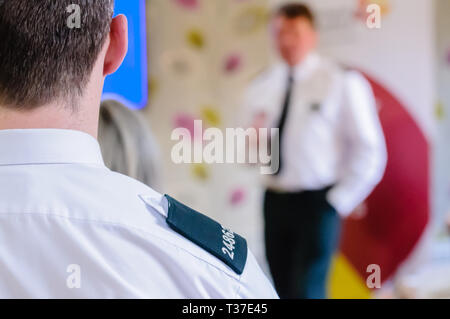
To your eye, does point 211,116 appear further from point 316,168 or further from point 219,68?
point 316,168

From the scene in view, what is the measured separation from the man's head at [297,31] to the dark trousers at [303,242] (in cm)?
72

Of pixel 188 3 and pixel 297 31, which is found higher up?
pixel 188 3

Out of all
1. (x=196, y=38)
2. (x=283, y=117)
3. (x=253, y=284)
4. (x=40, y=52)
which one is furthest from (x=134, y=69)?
(x=253, y=284)

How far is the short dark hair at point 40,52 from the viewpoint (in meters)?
0.61

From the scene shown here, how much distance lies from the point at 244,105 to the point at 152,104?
0.51 meters

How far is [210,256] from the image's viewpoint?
1.90 feet

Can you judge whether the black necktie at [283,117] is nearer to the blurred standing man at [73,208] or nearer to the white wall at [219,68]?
the white wall at [219,68]

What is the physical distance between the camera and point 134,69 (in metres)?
3.16

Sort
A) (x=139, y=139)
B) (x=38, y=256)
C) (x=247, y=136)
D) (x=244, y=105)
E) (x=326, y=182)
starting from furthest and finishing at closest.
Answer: (x=244, y=105) < (x=247, y=136) < (x=326, y=182) < (x=139, y=139) < (x=38, y=256)

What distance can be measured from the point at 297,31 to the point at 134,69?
0.88 m

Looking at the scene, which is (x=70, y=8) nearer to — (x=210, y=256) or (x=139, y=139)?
(x=210, y=256)

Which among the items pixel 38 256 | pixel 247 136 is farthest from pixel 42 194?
pixel 247 136

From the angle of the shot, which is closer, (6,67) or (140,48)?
(6,67)
